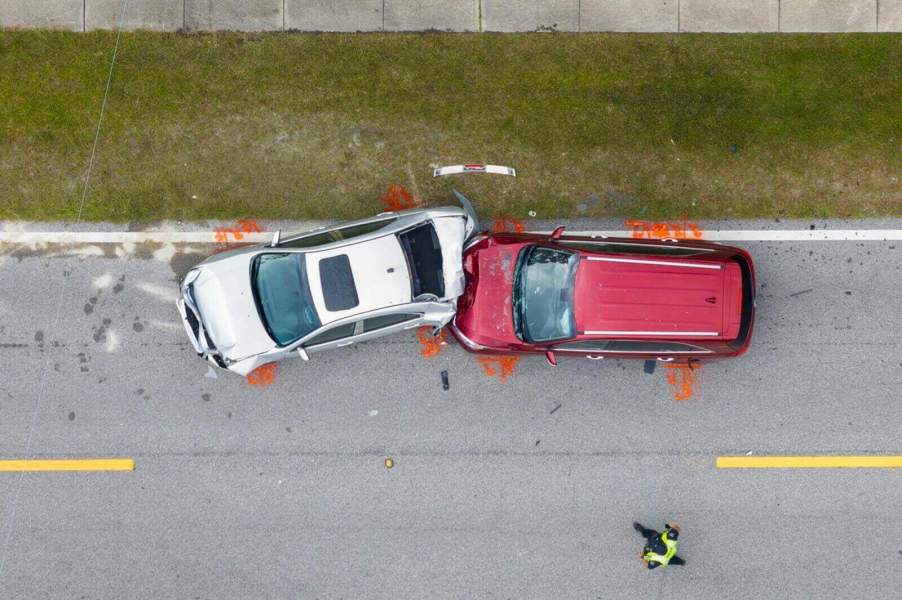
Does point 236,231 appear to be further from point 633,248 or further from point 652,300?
point 652,300

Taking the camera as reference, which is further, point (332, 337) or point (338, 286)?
point (332, 337)

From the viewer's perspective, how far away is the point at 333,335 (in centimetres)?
675

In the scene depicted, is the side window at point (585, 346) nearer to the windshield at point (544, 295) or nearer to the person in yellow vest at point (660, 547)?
the windshield at point (544, 295)

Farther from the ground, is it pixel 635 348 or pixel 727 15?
pixel 727 15

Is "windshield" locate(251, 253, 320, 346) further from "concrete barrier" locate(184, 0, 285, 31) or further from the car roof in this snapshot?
"concrete barrier" locate(184, 0, 285, 31)

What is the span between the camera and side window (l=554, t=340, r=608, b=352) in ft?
22.0

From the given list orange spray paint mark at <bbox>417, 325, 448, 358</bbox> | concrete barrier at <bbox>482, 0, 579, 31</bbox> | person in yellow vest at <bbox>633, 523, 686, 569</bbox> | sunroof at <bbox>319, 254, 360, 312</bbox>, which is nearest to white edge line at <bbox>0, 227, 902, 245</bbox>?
sunroof at <bbox>319, 254, 360, 312</bbox>

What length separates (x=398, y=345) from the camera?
7.39 meters

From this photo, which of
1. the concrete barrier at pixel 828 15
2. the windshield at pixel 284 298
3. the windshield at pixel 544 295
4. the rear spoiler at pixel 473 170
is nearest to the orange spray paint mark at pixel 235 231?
the windshield at pixel 284 298

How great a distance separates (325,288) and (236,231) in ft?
5.87

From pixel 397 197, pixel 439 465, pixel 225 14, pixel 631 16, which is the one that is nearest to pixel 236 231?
pixel 397 197

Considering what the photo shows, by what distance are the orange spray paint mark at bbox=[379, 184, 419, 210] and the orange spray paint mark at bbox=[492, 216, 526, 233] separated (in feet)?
3.57

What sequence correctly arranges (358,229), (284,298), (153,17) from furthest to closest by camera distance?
1. (153,17)
2. (358,229)
3. (284,298)

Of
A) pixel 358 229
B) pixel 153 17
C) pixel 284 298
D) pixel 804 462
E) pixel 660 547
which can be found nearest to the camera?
pixel 284 298
